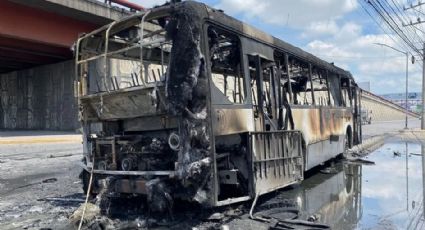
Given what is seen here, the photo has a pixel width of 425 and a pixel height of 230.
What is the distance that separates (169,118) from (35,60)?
2483 cm

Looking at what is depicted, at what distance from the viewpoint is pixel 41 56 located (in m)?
25.8

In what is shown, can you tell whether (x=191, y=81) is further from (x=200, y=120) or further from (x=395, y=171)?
(x=395, y=171)

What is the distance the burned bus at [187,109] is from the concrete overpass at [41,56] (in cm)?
1250

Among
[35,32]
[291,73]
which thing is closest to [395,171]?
[291,73]

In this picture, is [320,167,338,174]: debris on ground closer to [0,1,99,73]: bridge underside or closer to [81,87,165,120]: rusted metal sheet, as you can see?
[81,87,165,120]: rusted metal sheet

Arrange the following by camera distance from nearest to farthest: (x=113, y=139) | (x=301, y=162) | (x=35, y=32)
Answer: (x=113, y=139) → (x=301, y=162) → (x=35, y=32)

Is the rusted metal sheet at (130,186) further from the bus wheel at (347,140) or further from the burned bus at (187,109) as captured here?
the bus wheel at (347,140)

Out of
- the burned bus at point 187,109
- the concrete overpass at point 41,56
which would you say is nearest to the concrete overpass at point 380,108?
the concrete overpass at point 41,56

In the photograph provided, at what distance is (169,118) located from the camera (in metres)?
5.54

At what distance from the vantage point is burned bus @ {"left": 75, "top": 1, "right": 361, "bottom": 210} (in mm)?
5199

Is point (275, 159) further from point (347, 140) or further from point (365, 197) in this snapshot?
point (347, 140)

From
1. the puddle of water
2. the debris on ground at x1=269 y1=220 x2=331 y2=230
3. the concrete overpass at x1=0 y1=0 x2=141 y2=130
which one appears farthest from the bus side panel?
the concrete overpass at x1=0 y1=0 x2=141 y2=130

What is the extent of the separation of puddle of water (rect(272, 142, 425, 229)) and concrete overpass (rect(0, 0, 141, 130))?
13853 millimetres

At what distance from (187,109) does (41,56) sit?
23447mm
